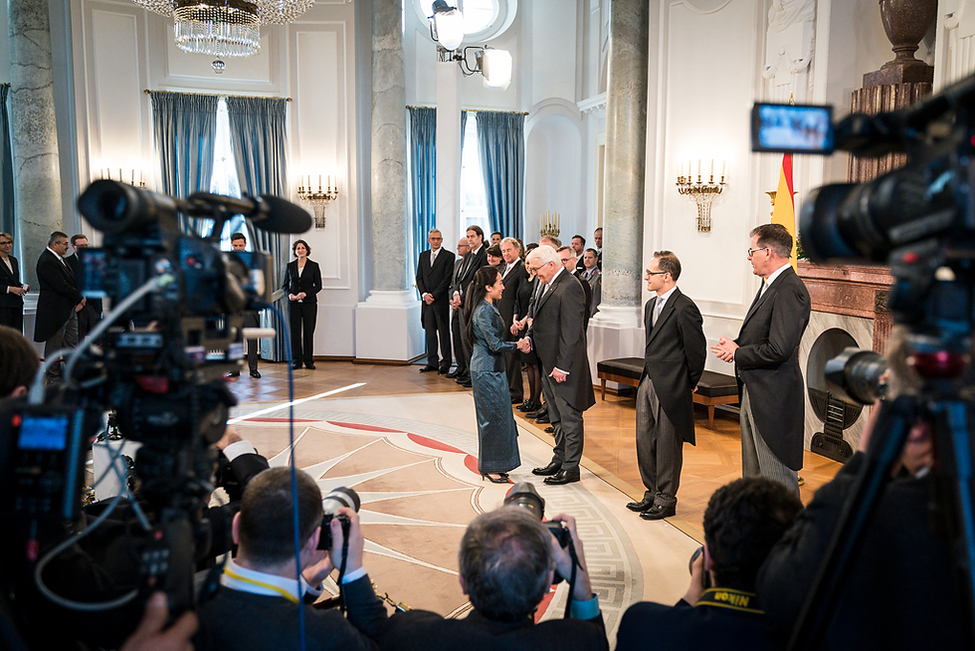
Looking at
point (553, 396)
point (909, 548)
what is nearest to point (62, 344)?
point (553, 396)

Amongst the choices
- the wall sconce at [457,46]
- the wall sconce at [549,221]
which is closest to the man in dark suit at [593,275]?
the wall sconce at [457,46]

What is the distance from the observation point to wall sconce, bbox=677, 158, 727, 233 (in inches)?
238

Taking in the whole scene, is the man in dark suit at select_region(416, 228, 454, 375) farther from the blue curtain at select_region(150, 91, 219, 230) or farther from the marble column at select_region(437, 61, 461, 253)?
the blue curtain at select_region(150, 91, 219, 230)

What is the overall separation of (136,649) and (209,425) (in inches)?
12.8

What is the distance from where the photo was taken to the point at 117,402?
111 centimetres

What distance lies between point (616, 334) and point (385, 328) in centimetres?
291

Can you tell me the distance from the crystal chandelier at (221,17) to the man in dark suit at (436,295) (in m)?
2.63

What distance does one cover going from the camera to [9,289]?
695 cm

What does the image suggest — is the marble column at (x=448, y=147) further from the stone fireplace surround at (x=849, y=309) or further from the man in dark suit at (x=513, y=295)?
the stone fireplace surround at (x=849, y=309)

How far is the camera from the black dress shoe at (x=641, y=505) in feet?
12.6

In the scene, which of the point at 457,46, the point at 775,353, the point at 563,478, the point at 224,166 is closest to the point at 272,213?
the point at 775,353

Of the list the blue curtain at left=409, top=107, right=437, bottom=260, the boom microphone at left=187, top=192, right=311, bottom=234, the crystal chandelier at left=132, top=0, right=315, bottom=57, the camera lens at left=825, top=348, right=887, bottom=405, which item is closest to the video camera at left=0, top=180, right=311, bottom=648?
the boom microphone at left=187, top=192, right=311, bottom=234

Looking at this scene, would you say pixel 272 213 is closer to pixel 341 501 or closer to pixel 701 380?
pixel 341 501

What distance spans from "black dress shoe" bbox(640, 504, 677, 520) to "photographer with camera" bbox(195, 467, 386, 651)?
2425 mm
